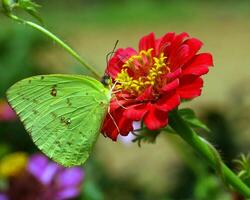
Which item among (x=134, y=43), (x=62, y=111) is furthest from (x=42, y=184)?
(x=134, y=43)

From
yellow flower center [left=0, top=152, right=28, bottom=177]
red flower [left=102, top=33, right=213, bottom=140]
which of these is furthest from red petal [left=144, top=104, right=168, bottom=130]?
yellow flower center [left=0, top=152, right=28, bottom=177]

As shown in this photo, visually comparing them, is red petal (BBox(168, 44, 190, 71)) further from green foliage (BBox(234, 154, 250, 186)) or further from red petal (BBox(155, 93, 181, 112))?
green foliage (BBox(234, 154, 250, 186))

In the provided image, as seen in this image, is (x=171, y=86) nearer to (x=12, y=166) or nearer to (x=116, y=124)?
(x=116, y=124)

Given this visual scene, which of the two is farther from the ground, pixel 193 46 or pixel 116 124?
pixel 193 46

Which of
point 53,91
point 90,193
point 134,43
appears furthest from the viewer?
point 134,43

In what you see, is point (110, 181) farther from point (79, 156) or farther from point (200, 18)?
point (200, 18)

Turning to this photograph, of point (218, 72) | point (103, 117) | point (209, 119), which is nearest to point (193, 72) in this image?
point (103, 117)
